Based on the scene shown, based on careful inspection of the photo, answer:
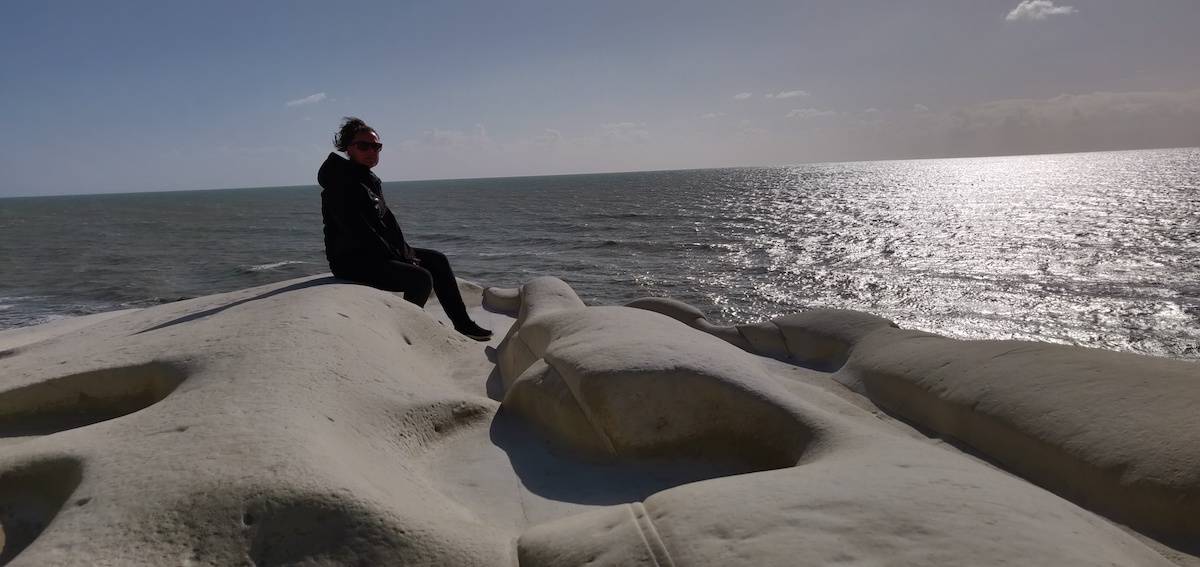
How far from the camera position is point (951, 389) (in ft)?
12.3

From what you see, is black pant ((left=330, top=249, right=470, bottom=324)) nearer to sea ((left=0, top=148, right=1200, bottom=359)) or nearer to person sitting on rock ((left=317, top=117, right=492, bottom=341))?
person sitting on rock ((left=317, top=117, right=492, bottom=341))

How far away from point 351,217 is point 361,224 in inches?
3.8

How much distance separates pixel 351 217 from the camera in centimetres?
515

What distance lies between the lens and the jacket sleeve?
5141 millimetres

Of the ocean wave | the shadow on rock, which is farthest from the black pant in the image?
the ocean wave

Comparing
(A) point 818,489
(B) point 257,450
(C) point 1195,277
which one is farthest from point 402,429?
(C) point 1195,277

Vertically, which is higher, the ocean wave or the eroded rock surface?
the eroded rock surface

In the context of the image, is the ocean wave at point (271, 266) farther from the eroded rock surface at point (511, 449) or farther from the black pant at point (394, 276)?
the black pant at point (394, 276)

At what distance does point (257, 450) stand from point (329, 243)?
3372mm

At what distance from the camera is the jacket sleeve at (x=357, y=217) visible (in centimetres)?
514

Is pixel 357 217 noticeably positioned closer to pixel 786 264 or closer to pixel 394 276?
pixel 394 276

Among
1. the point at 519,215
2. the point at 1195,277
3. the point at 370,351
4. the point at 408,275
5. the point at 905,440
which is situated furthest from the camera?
the point at 519,215

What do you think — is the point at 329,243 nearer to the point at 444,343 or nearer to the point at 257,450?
the point at 444,343

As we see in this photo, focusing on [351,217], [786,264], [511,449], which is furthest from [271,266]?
[511,449]
